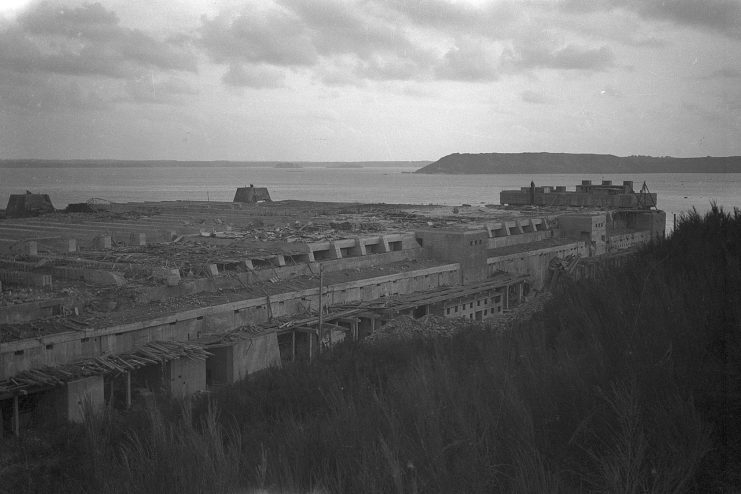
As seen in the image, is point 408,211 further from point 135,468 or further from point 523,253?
point 135,468

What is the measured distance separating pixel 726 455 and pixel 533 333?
2.65m

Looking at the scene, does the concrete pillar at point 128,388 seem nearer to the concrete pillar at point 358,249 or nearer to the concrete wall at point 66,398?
the concrete wall at point 66,398

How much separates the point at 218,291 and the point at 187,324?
6.39 ft

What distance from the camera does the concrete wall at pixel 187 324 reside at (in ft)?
34.8

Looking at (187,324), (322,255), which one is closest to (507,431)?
(187,324)

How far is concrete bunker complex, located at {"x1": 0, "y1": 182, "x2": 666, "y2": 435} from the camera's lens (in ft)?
36.0

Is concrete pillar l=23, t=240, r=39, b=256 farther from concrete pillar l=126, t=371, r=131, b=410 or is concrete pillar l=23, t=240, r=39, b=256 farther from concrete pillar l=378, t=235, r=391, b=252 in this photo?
concrete pillar l=378, t=235, r=391, b=252

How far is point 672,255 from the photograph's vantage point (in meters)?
8.00

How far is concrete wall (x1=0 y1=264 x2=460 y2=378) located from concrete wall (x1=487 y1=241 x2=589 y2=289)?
3.53 m

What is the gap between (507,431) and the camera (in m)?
3.69

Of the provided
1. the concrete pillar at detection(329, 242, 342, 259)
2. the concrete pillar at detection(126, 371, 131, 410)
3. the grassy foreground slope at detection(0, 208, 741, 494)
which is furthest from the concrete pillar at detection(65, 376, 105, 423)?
the concrete pillar at detection(329, 242, 342, 259)

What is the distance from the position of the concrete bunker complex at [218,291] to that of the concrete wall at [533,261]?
0.06 metres

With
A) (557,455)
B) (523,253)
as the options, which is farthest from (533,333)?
(523,253)

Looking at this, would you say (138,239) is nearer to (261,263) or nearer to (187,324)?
(261,263)
